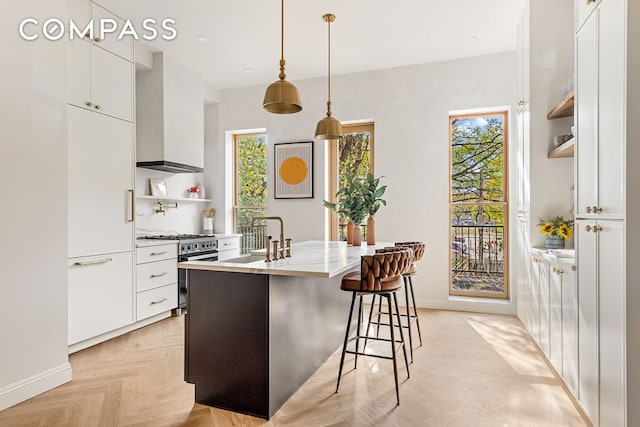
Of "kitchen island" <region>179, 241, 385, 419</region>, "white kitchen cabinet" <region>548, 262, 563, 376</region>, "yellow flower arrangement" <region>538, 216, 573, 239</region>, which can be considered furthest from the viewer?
"yellow flower arrangement" <region>538, 216, 573, 239</region>

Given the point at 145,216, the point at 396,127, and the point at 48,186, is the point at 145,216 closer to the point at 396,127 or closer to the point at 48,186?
the point at 48,186

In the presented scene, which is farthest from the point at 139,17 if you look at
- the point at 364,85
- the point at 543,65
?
the point at 543,65

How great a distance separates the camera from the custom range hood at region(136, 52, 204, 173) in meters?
4.35

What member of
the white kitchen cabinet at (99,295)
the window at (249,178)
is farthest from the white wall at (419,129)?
the white kitchen cabinet at (99,295)

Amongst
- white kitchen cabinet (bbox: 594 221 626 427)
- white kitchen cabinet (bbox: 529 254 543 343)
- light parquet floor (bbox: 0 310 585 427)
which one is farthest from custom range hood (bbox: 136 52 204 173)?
white kitchen cabinet (bbox: 594 221 626 427)

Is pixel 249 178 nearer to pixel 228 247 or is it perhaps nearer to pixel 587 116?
pixel 228 247

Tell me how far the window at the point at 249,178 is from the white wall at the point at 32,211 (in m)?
3.15

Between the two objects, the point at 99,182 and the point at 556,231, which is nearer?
the point at 556,231

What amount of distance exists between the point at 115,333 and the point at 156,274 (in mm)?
678

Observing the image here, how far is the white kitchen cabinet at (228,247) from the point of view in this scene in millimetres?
5027

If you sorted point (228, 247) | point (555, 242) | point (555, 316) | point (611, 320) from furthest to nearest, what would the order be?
point (228, 247) → point (555, 242) → point (555, 316) → point (611, 320)

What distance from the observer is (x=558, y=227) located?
3.15 meters

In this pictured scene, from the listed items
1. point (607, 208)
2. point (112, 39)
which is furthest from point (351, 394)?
point (112, 39)

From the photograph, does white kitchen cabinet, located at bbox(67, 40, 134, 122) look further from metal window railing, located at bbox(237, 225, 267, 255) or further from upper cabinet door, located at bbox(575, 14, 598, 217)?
upper cabinet door, located at bbox(575, 14, 598, 217)
